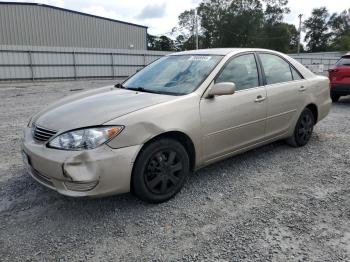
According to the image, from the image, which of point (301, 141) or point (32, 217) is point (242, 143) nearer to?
point (301, 141)

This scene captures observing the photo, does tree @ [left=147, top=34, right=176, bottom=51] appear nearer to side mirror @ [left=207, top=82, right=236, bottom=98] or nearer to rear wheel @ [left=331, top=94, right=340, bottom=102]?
rear wheel @ [left=331, top=94, right=340, bottom=102]

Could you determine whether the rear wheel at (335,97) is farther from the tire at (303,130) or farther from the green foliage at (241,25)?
the green foliage at (241,25)

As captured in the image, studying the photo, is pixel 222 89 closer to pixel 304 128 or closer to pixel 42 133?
pixel 42 133

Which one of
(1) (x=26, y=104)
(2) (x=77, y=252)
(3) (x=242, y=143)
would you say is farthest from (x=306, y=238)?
(1) (x=26, y=104)

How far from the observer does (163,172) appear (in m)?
3.04

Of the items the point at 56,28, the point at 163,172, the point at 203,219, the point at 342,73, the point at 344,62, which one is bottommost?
the point at 203,219

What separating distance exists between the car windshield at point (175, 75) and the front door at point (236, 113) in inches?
8.0

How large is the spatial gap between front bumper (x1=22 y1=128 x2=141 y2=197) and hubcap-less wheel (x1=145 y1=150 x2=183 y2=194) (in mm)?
241

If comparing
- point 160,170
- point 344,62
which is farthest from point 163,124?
point 344,62

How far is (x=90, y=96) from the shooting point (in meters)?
3.52

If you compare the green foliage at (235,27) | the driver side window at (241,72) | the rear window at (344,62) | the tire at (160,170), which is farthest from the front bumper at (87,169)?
the green foliage at (235,27)

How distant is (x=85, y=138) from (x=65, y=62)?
1934cm

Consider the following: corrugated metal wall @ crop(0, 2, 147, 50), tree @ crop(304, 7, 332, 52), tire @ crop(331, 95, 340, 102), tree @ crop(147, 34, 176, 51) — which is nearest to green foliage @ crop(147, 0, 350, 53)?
tree @ crop(147, 34, 176, 51)

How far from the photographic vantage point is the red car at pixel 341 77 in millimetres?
8734
